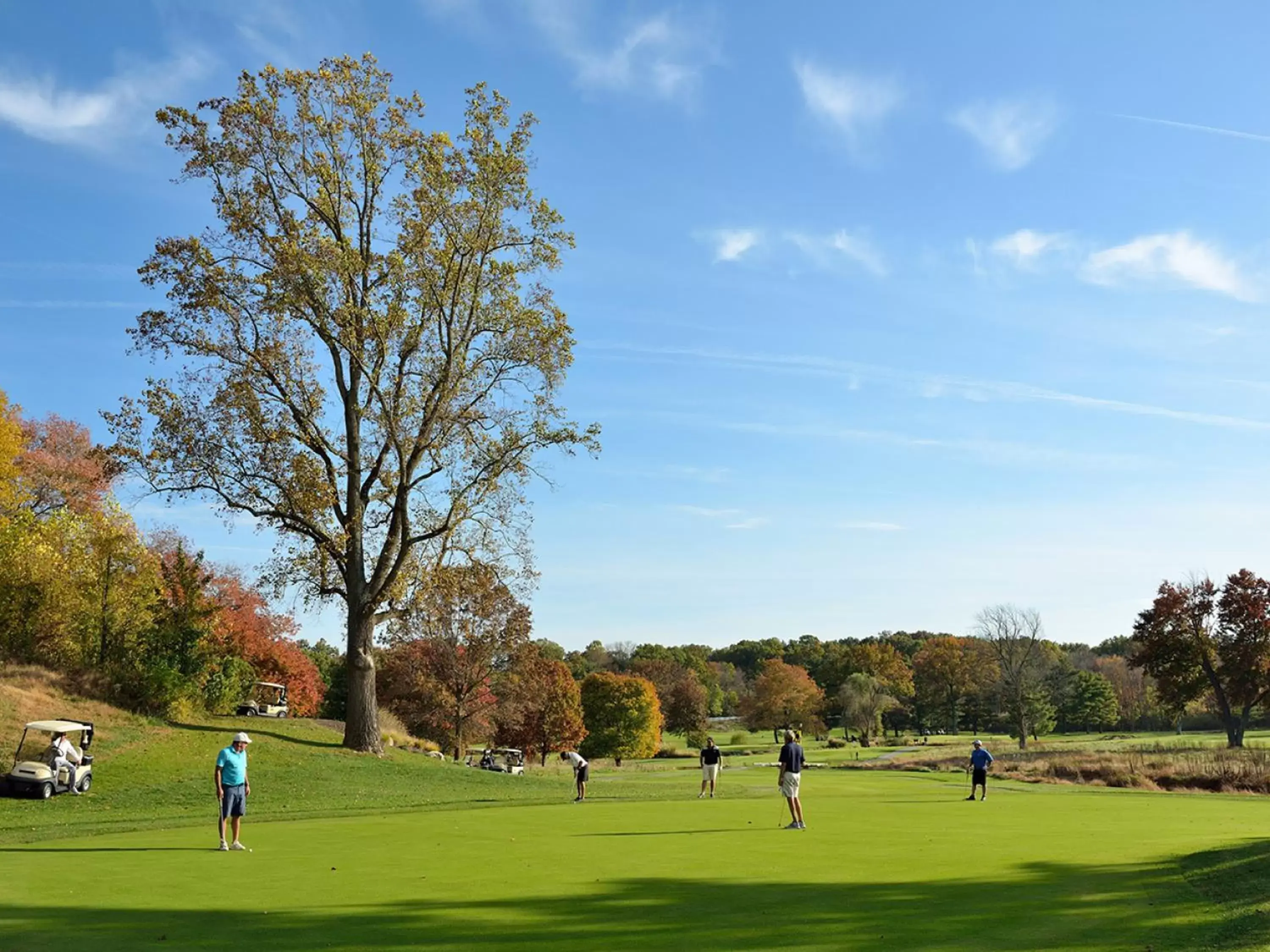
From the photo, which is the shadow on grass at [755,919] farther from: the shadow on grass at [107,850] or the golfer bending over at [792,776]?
the golfer bending over at [792,776]

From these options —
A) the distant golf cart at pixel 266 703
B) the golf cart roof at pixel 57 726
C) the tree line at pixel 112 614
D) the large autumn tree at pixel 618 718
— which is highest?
the tree line at pixel 112 614

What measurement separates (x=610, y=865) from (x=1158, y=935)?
778 cm

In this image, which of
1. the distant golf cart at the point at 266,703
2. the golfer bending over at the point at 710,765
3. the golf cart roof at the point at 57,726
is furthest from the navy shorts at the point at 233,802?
the distant golf cart at the point at 266,703

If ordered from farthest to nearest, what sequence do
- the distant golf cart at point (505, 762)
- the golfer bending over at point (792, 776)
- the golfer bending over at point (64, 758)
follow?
the distant golf cart at point (505, 762) → the golfer bending over at point (64, 758) → the golfer bending over at point (792, 776)

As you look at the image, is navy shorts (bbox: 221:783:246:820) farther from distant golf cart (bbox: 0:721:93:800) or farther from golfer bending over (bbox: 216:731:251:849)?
distant golf cart (bbox: 0:721:93:800)

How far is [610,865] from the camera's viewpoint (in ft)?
50.3

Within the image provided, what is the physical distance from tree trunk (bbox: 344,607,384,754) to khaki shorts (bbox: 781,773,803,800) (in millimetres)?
20990

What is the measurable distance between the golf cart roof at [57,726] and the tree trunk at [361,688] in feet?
31.9

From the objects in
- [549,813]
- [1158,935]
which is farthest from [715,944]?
[549,813]

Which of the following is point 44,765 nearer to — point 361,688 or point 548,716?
point 361,688

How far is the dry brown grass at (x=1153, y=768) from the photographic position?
3972 centimetres

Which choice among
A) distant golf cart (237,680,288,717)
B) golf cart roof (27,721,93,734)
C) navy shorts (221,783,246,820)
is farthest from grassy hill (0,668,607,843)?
navy shorts (221,783,246,820)

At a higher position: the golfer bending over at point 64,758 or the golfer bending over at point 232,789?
the golfer bending over at point 232,789

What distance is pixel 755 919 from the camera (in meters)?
11.0
